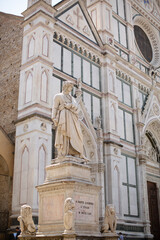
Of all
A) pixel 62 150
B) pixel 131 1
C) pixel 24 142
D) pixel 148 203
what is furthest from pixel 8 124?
pixel 131 1

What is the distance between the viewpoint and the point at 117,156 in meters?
17.9

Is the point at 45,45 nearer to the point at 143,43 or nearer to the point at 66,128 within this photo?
the point at 66,128

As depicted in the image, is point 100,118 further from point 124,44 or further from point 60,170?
point 60,170

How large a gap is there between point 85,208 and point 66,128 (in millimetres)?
2114

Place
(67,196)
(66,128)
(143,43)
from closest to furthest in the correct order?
(67,196)
(66,128)
(143,43)

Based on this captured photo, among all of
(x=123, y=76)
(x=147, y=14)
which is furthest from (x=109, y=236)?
(x=147, y=14)

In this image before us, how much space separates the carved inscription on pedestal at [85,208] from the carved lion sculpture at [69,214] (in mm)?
524

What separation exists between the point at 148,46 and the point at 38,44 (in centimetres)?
1405

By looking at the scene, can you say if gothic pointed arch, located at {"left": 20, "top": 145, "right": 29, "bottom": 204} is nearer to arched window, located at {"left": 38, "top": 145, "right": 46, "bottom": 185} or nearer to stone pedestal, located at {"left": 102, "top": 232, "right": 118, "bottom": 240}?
arched window, located at {"left": 38, "top": 145, "right": 46, "bottom": 185}

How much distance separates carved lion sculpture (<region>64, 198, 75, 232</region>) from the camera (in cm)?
735

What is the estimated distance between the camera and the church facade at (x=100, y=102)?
45.3 feet

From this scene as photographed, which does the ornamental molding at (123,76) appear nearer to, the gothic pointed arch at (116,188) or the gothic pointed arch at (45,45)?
the gothic pointed arch at (116,188)

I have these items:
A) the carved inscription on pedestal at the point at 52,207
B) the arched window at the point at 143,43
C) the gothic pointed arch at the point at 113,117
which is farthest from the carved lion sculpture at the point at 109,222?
the arched window at the point at 143,43

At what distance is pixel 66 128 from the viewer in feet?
28.8
